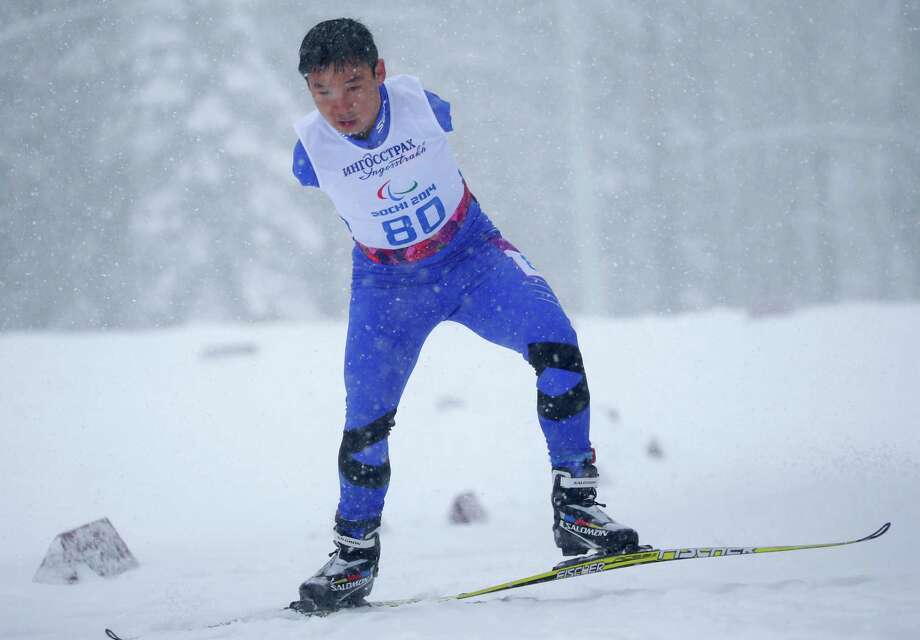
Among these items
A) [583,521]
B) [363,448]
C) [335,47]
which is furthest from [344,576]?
[335,47]

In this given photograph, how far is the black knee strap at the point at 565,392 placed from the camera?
3443 mm

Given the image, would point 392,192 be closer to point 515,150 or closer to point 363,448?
point 363,448

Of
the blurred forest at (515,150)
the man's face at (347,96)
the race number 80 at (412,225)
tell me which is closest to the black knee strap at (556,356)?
the race number 80 at (412,225)

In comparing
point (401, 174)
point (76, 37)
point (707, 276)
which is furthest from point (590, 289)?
point (401, 174)

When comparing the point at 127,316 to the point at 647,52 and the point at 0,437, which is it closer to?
the point at 0,437

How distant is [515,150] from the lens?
22391 mm

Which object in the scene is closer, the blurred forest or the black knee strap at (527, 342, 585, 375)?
the black knee strap at (527, 342, 585, 375)

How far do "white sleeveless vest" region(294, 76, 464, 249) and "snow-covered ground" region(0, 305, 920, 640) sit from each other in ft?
5.06

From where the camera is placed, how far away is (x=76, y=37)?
2017cm

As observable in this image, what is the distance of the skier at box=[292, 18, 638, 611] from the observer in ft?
11.4

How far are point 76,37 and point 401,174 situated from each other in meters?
19.6

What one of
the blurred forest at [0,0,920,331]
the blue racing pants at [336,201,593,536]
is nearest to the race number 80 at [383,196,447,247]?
the blue racing pants at [336,201,593,536]

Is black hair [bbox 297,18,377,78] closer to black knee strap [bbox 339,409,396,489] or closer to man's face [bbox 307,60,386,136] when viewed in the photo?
man's face [bbox 307,60,386,136]

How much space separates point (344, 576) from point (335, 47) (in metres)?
2.12
